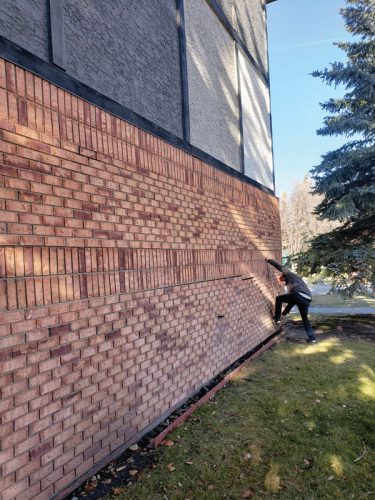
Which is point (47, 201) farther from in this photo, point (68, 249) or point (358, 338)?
point (358, 338)

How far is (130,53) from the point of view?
376 cm

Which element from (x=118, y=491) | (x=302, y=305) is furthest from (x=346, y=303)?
(x=118, y=491)

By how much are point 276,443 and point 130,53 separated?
432 centimetres

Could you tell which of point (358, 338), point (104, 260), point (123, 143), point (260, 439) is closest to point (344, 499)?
point (260, 439)

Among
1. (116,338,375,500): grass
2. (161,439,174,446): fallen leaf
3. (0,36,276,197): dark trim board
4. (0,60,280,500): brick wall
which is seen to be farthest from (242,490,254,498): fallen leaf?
(0,36,276,197): dark trim board

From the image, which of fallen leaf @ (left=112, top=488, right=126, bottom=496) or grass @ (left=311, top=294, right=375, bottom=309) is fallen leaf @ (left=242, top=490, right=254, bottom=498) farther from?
grass @ (left=311, top=294, right=375, bottom=309)

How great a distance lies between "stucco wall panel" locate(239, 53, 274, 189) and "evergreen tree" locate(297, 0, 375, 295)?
2022 mm

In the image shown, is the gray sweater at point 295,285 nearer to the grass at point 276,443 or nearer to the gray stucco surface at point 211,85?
the grass at point 276,443

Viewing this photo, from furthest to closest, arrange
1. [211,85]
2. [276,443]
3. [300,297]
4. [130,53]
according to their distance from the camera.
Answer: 1. [300,297]
2. [211,85]
3. [130,53]
4. [276,443]

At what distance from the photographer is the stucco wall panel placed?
7273 millimetres

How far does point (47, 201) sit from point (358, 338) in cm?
689

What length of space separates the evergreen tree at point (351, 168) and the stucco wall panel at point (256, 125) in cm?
202

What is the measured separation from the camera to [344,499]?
93.7 inches

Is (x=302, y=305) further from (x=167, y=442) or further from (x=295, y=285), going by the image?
(x=167, y=442)
